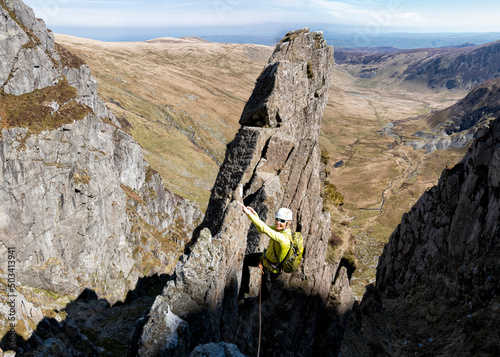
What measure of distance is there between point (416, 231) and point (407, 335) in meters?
18.5

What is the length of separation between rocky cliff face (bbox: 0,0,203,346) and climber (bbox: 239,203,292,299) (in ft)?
172

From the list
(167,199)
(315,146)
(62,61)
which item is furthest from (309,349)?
(62,61)

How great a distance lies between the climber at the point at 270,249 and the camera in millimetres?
14720

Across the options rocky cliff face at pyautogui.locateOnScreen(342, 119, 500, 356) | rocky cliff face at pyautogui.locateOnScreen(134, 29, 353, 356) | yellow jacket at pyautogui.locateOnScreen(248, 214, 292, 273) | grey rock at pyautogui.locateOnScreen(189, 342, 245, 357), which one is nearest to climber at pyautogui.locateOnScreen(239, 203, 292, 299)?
yellow jacket at pyautogui.locateOnScreen(248, 214, 292, 273)

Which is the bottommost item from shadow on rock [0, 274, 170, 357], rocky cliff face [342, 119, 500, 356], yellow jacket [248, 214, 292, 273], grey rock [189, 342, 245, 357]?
shadow on rock [0, 274, 170, 357]

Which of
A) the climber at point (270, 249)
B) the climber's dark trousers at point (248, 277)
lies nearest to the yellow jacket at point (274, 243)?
the climber at point (270, 249)

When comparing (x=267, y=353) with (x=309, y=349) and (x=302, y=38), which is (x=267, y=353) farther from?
(x=302, y=38)

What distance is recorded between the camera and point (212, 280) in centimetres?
1462

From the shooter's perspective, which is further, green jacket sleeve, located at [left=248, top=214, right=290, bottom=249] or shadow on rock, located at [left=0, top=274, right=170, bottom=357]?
shadow on rock, located at [left=0, top=274, right=170, bottom=357]

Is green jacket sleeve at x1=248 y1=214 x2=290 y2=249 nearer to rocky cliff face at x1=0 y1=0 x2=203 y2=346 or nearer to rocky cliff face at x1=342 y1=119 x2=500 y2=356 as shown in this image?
rocky cliff face at x1=342 y1=119 x2=500 y2=356

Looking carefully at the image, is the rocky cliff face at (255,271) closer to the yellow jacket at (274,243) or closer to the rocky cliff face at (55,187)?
the yellow jacket at (274,243)

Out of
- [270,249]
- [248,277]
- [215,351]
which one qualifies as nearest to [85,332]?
[248,277]

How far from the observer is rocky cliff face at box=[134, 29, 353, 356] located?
43.0ft

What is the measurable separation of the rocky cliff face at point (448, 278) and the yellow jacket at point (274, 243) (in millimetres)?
12797
